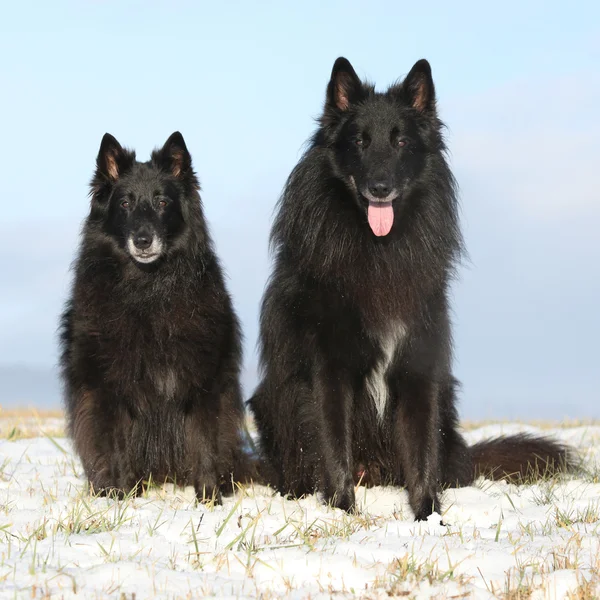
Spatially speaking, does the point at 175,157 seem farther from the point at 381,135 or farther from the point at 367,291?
the point at 367,291

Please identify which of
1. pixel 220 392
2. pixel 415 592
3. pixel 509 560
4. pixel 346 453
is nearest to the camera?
pixel 415 592

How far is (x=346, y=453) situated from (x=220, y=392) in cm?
95

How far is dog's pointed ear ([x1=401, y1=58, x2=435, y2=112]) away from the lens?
4648mm

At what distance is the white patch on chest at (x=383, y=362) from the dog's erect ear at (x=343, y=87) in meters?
1.30

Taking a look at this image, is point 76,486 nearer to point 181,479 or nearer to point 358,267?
point 181,479

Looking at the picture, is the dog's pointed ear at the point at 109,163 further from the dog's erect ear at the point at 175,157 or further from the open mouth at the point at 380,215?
the open mouth at the point at 380,215

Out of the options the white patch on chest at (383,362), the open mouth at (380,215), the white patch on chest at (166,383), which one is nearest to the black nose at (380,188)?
the open mouth at (380,215)

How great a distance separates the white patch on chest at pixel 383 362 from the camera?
14.7 ft

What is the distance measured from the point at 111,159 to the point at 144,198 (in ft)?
1.15

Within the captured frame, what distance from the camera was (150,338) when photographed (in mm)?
4965

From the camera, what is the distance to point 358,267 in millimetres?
4621

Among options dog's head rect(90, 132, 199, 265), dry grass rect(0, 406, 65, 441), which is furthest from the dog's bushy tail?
dry grass rect(0, 406, 65, 441)

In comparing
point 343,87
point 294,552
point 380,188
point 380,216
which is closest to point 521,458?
point 380,216

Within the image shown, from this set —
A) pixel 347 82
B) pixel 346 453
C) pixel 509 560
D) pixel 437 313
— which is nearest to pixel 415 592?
pixel 509 560
